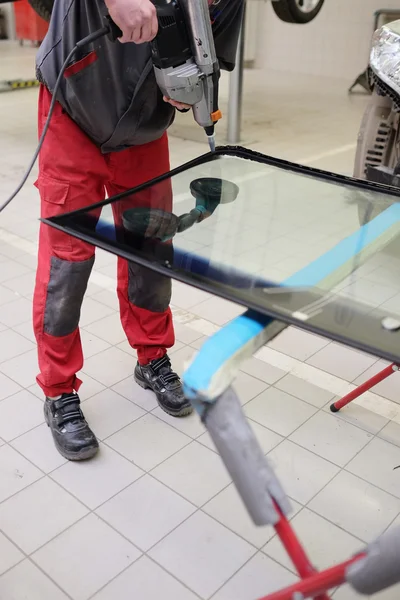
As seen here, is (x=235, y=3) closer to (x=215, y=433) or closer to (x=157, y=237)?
(x=157, y=237)

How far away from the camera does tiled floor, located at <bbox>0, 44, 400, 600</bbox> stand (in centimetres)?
127

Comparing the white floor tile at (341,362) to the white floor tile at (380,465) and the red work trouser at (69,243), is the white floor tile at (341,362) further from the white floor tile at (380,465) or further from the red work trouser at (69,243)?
the red work trouser at (69,243)

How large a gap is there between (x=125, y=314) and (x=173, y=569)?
0.79 m

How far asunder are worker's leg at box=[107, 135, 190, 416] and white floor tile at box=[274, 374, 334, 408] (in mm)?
349

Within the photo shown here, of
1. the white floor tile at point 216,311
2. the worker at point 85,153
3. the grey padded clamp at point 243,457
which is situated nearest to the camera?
the grey padded clamp at point 243,457

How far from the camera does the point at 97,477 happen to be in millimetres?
1521

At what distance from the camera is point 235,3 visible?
144cm

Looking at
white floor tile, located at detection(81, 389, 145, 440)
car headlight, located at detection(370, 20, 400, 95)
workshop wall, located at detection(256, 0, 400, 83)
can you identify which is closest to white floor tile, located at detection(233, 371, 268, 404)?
white floor tile, located at detection(81, 389, 145, 440)

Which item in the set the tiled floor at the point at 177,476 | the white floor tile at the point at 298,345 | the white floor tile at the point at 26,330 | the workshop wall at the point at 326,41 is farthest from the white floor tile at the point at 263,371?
the workshop wall at the point at 326,41

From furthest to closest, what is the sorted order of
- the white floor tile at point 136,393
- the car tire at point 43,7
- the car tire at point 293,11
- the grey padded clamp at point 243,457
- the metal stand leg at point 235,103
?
the car tire at point 293,11
the metal stand leg at point 235,103
the car tire at point 43,7
the white floor tile at point 136,393
the grey padded clamp at point 243,457

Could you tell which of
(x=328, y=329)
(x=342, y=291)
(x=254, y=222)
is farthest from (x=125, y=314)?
(x=328, y=329)

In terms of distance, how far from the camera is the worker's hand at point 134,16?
108 centimetres

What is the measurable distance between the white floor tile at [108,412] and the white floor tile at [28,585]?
17.5 inches

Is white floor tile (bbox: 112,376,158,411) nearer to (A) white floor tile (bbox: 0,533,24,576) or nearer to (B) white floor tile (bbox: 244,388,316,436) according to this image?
(B) white floor tile (bbox: 244,388,316,436)
